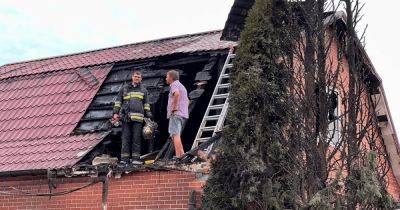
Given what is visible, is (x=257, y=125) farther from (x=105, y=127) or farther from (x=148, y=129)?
(x=105, y=127)

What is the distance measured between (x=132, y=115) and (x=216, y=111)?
5.10 ft

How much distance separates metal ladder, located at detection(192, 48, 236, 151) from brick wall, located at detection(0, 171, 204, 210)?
0.67m

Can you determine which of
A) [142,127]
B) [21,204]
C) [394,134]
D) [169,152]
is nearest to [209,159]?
[169,152]

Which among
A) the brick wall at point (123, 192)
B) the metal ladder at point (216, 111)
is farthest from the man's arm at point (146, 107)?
the brick wall at point (123, 192)

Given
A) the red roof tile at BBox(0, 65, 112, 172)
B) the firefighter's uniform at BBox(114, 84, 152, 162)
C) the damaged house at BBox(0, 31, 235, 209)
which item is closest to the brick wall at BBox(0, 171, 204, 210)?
Result: the damaged house at BBox(0, 31, 235, 209)

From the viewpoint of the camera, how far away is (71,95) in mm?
11945

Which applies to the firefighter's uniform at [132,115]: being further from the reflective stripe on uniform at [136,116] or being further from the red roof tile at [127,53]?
the red roof tile at [127,53]

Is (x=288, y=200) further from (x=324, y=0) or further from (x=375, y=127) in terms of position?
(x=324, y=0)

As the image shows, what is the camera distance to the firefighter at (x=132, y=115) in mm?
9445

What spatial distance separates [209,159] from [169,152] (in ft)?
3.19

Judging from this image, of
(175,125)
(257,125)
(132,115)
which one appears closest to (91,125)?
(132,115)

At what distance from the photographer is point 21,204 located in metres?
9.95

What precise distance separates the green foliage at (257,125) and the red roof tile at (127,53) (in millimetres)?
2752

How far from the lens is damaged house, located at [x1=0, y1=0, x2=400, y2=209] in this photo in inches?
358
